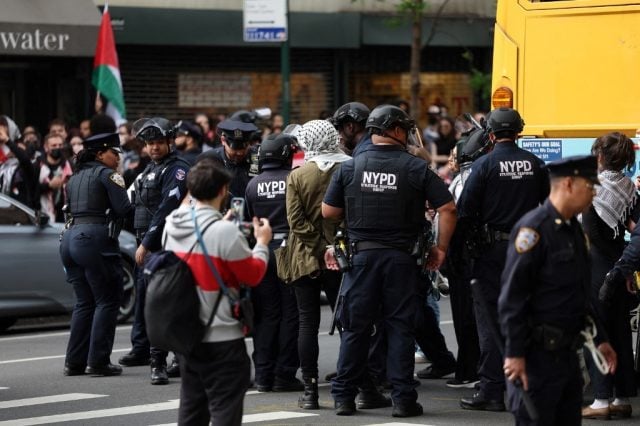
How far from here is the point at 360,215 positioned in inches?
385

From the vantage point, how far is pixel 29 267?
15.0 metres

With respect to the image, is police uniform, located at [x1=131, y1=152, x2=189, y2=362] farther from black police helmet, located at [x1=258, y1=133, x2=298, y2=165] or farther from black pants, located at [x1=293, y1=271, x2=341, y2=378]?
black pants, located at [x1=293, y1=271, x2=341, y2=378]

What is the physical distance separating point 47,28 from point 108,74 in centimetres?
163

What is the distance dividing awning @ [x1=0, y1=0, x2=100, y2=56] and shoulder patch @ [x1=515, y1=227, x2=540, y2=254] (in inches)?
646

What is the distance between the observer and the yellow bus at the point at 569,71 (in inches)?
459

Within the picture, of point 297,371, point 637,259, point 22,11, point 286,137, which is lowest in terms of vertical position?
point 297,371

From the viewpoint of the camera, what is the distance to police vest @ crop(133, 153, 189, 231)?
11602 mm

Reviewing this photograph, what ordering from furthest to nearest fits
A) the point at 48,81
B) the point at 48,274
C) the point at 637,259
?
the point at 48,81 < the point at 48,274 < the point at 637,259

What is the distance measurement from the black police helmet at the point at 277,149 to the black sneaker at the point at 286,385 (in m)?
1.60

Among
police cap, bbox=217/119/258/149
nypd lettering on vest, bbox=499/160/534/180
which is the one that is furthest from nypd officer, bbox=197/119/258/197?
nypd lettering on vest, bbox=499/160/534/180

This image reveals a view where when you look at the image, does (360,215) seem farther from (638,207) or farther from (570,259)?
(570,259)

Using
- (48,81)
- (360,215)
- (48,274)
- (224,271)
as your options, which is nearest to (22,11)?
(48,81)

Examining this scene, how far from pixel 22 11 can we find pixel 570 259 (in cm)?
1712

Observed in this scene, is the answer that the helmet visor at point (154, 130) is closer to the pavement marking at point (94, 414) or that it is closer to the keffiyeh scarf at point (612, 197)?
the pavement marking at point (94, 414)
